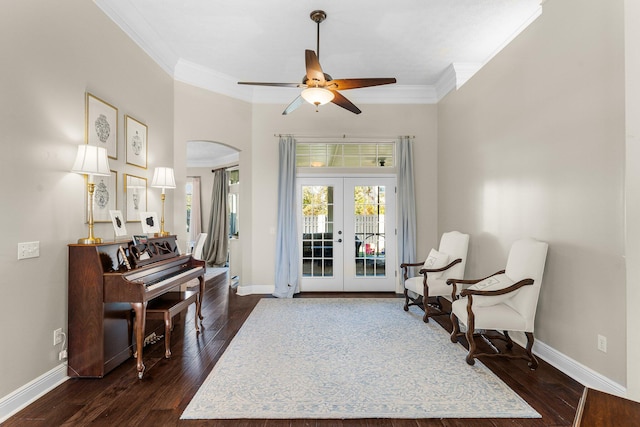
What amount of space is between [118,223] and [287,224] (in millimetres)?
2637

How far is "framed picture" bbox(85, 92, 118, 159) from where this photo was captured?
287 cm

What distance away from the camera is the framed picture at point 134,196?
3.45m

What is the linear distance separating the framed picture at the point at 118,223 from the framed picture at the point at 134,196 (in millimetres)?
316

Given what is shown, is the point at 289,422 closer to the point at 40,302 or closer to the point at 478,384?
the point at 478,384

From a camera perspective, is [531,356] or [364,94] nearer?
[531,356]

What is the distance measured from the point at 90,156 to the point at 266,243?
321 cm

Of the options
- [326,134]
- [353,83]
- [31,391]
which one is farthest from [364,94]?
[31,391]

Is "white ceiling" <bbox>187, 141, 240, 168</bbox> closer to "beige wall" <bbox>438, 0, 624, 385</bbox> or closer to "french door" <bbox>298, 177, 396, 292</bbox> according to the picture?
"french door" <bbox>298, 177, 396, 292</bbox>

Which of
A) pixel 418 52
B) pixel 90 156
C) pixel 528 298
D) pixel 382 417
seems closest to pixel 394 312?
pixel 528 298

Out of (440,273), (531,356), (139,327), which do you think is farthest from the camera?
(440,273)

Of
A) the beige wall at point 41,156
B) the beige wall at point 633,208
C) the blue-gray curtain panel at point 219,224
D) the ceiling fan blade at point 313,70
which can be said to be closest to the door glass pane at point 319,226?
the ceiling fan blade at point 313,70

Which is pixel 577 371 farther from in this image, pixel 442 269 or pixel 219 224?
pixel 219 224

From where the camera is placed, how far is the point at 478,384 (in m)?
2.50

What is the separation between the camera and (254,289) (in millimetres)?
5430
